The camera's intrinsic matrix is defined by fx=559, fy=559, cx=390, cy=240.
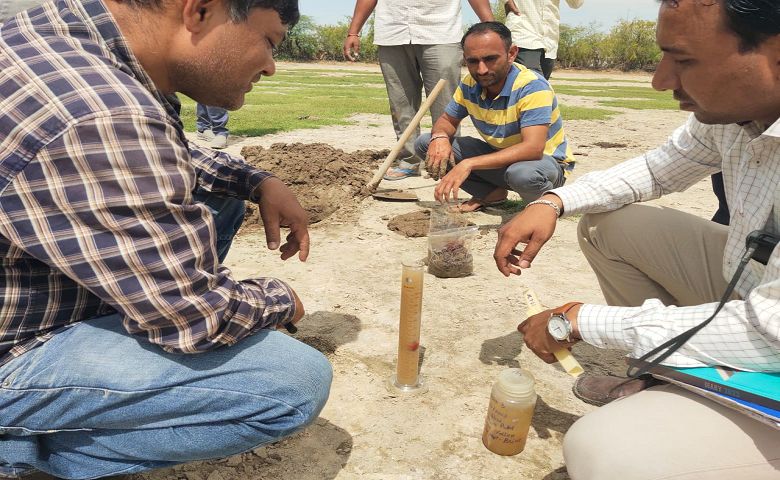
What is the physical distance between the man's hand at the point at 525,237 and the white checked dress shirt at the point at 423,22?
346 cm

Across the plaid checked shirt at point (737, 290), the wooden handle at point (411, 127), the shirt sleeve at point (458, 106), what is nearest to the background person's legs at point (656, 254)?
the plaid checked shirt at point (737, 290)

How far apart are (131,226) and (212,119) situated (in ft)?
19.9

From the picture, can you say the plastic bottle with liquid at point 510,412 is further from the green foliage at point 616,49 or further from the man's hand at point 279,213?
the green foliage at point 616,49

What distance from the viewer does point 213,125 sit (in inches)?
276

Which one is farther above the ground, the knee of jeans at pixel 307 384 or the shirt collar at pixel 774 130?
the shirt collar at pixel 774 130

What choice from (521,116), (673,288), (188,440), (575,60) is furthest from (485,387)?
(575,60)

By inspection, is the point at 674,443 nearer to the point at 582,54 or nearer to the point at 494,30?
the point at 494,30

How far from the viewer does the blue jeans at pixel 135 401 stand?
1.42m

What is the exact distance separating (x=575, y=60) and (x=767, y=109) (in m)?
47.7

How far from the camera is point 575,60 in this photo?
45.1 metres

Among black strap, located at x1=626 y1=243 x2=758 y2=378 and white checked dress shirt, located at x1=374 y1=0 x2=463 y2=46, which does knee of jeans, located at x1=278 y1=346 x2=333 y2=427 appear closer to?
black strap, located at x1=626 y1=243 x2=758 y2=378

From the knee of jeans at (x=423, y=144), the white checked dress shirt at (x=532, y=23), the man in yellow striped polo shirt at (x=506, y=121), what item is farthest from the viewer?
the white checked dress shirt at (x=532, y=23)

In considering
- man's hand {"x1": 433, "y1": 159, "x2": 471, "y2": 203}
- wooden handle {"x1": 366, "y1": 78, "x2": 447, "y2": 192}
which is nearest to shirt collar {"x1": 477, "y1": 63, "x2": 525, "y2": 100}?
man's hand {"x1": 433, "y1": 159, "x2": 471, "y2": 203}

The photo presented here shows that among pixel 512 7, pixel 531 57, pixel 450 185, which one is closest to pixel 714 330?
pixel 450 185
